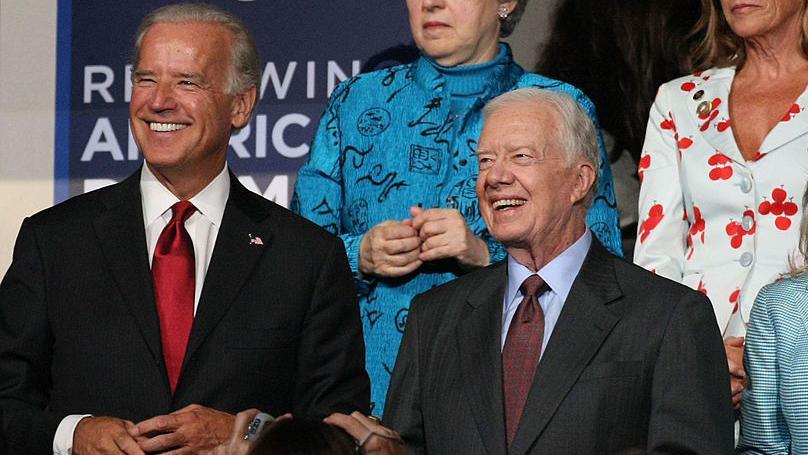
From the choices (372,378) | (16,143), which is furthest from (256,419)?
(16,143)

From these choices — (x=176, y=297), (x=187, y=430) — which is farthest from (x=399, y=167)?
(x=187, y=430)

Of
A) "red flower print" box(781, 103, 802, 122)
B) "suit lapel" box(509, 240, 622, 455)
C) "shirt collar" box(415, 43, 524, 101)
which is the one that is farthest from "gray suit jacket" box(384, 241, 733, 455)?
"shirt collar" box(415, 43, 524, 101)

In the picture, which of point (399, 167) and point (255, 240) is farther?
point (399, 167)

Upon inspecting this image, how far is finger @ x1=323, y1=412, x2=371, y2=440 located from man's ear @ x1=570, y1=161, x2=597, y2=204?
811mm

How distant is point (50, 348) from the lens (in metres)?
3.20

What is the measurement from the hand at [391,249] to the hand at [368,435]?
950 mm

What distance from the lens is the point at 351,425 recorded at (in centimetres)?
264

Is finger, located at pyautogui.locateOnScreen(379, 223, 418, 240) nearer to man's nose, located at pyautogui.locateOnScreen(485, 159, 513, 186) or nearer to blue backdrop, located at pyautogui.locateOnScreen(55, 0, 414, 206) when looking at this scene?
man's nose, located at pyautogui.locateOnScreen(485, 159, 513, 186)

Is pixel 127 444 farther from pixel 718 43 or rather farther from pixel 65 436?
pixel 718 43

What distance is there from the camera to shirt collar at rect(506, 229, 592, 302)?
3.11 meters

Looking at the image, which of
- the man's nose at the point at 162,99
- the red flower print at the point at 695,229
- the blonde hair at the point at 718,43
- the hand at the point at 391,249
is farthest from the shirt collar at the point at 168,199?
the blonde hair at the point at 718,43

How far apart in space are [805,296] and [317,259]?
108 centimetres

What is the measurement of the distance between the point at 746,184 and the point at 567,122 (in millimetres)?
629

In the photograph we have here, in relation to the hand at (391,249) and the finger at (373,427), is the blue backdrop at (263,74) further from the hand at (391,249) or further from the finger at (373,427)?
the finger at (373,427)
